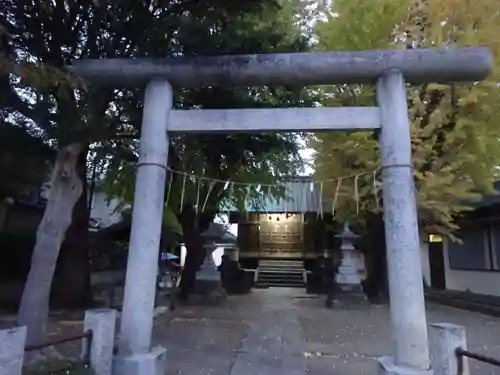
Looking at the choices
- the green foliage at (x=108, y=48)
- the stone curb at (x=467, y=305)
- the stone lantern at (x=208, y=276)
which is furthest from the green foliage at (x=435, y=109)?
the stone lantern at (x=208, y=276)

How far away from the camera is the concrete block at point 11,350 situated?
143 inches

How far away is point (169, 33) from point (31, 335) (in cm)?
465

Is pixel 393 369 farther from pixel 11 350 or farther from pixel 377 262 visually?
pixel 377 262

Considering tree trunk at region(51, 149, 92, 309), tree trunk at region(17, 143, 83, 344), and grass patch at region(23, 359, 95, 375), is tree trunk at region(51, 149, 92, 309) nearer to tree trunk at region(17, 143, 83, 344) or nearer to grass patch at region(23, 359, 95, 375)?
tree trunk at region(17, 143, 83, 344)

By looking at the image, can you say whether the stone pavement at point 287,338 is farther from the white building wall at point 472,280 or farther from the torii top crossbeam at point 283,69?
the torii top crossbeam at point 283,69

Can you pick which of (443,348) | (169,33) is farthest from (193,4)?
(443,348)

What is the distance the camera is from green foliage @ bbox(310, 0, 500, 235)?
425 inches

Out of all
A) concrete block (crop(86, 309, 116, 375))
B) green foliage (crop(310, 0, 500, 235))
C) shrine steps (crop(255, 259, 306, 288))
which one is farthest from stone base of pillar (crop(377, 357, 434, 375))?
shrine steps (crop(255, 259, 306, 288))

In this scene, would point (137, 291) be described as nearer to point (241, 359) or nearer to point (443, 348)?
point (241, 359)

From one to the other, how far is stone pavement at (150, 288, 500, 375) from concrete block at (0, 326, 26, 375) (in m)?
2.62

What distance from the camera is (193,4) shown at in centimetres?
689

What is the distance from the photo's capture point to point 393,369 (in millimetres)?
4824

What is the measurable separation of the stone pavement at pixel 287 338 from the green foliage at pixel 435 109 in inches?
121

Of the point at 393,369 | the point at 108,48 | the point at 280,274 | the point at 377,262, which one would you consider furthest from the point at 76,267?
the point at 280,274
